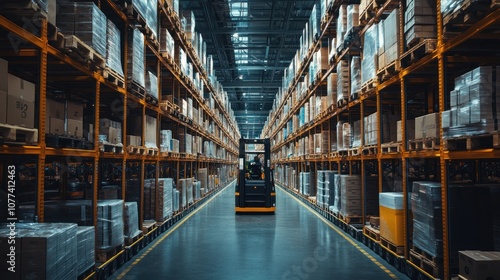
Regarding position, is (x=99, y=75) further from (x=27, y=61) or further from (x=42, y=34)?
(x=42, y=34)

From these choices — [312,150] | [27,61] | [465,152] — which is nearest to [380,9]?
[465,152]

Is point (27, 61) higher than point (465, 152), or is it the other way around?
point (27, 61)

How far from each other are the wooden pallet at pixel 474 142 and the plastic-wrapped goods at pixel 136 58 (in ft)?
15.0

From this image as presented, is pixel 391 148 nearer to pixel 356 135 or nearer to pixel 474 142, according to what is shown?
pixel 356 135

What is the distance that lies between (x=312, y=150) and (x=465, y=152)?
29.5ft

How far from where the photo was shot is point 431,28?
192 inches

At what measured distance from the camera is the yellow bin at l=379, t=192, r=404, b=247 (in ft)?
18.5

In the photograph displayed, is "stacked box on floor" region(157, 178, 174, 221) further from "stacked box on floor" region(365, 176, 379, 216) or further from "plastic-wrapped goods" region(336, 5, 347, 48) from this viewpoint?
"plastic-wrapped goods" region(336, 5, 347, 48)

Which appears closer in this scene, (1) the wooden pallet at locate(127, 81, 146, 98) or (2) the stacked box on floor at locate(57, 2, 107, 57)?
(2) the stacked box on floor at locate(57, 2, 107, 57)

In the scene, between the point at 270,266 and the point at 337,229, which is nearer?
the point at 270,266

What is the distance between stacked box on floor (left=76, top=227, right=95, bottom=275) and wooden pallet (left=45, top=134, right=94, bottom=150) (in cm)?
95

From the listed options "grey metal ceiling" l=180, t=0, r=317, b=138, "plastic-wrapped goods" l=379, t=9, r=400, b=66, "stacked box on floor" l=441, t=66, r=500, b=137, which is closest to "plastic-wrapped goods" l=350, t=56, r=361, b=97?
"plastic-wrapped goods" l=379, t=9, r=400, b=66

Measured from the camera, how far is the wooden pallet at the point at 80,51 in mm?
4191

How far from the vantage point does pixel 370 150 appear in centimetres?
696
